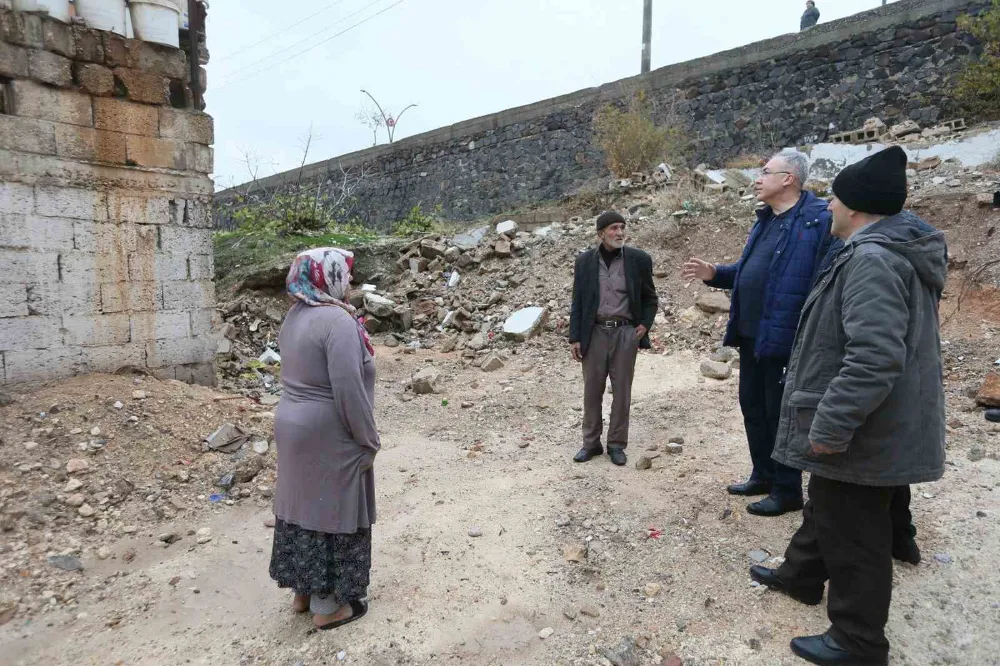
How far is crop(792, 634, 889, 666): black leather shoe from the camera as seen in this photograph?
2034 millimetres

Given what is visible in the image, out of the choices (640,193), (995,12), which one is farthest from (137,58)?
(995,12)

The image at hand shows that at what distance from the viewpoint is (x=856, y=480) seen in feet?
6.38

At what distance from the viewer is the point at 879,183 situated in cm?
200

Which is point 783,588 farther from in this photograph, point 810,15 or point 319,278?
point 810,15

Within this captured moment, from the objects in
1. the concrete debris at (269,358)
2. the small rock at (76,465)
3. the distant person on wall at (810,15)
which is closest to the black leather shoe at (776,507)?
the small rock at (76,465)

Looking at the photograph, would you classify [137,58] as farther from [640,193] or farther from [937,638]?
[640,193]

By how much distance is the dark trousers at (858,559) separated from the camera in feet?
6.51

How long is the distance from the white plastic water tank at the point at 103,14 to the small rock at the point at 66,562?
3918 mm

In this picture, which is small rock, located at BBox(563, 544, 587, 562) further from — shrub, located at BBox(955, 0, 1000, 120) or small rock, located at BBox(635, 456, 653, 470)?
shrub, located at BBox(955, 0, 1000, 120)

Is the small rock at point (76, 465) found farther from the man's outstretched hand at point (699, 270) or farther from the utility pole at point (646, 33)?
the utility pole at point (646, 33)

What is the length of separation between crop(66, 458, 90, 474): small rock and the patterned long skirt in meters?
2.24

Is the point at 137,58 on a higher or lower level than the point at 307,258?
higher

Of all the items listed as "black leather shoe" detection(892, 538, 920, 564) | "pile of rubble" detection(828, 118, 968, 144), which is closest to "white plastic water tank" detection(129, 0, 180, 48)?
"black leather shoe" detection(892, 538, 920, 564)

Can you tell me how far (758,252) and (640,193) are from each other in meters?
7.43
